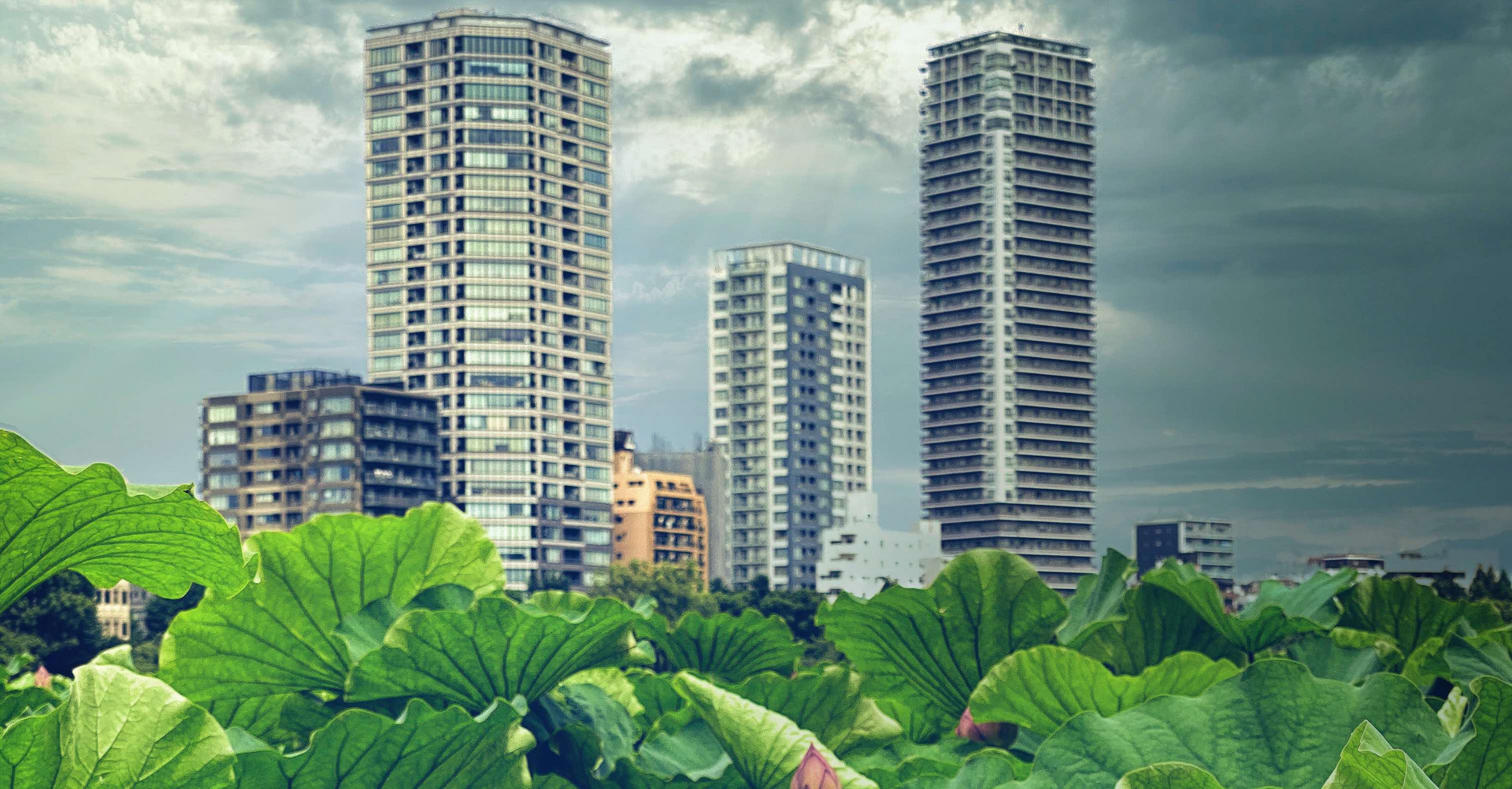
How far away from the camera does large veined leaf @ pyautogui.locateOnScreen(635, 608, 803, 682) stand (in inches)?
78.6

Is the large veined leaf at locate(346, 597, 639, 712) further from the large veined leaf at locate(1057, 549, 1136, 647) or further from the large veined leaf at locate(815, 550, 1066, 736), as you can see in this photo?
the large veined leaf at locate(1057, 549, 1136, 647)

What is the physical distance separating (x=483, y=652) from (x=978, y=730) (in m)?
0.53

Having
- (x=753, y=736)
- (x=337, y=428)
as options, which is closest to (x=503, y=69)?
(x=337, y=428)

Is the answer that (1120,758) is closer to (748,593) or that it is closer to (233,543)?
(233,543)

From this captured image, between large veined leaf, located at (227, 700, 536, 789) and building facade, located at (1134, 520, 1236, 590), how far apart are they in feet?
259

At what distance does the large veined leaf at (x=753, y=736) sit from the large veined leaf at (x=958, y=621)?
405 mm

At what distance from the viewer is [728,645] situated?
6.64ft

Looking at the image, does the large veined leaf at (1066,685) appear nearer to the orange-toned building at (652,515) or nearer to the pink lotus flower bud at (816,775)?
the pink lotus flower bud at (816,775)

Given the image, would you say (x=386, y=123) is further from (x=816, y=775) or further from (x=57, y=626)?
(x=816, y=775)

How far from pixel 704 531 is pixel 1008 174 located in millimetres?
21884

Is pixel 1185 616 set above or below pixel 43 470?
below

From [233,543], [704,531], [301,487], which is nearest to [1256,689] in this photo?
[233,543]

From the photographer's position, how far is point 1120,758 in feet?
3.03

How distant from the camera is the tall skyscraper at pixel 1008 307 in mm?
71625
